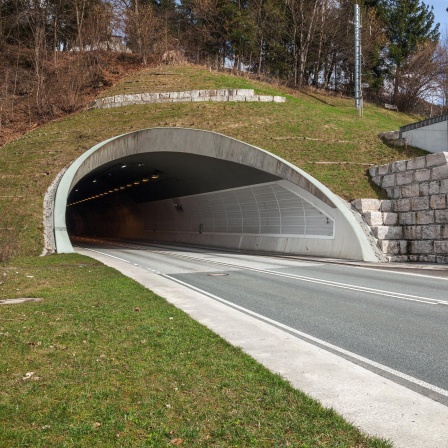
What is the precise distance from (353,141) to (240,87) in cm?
1738

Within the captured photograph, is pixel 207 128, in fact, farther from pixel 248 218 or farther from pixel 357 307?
pixel 357 307

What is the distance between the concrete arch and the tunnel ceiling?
0.27 ft

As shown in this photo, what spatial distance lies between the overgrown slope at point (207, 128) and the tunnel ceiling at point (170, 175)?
2738mm

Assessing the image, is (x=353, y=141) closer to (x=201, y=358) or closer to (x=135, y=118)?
(x=135, y=118)

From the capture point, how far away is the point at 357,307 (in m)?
9.65

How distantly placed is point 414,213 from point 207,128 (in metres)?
17.1

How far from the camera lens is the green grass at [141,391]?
374 cm

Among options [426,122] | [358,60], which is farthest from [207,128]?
[358,60]

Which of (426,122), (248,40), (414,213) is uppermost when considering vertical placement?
(248,40)

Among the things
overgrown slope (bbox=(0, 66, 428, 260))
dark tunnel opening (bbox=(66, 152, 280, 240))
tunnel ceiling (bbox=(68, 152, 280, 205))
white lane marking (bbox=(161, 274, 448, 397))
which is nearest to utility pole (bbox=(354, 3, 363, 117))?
overgrown slope (bbox=(0, 66, 428, 260))

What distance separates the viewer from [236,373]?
529 centimetres

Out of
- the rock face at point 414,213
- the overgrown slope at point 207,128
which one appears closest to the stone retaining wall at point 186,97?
the overgrown slope at point 207,128

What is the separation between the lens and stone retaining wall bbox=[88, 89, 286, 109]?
41938mm

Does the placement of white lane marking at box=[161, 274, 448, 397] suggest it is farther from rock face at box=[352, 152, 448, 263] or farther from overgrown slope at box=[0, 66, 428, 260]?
overgrown slope at box=[0, 66, 428, 260]
